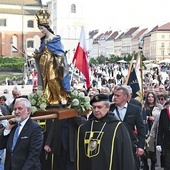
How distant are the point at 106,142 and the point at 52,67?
2.11 meters

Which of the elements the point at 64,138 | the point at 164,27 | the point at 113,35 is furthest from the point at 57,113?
the point at 113,35

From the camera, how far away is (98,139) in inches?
212

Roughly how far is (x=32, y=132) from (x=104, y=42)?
170754 mm

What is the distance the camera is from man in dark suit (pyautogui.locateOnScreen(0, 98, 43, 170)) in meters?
5.29

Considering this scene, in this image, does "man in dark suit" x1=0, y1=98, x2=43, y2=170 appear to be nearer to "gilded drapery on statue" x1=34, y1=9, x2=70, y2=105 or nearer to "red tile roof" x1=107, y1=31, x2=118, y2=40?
"gilded drapery on statue" x1=34, y1=9, x2=70, y2=105

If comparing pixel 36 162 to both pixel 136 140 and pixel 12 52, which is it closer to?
pixel 136 140

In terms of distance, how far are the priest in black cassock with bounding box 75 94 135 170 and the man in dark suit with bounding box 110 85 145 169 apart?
1697 millimetres

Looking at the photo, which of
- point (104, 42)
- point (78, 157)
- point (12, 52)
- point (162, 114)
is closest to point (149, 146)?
point (162, 114)

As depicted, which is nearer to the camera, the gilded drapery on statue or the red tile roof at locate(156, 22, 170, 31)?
the gilded drapery on statue

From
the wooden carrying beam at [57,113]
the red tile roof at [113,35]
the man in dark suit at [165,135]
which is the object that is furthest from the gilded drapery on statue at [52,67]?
the red tile roof at [113,35]

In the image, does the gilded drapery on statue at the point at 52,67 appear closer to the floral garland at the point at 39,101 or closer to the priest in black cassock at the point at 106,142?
the floral garland at the point at 39,101

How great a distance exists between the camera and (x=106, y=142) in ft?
17.6

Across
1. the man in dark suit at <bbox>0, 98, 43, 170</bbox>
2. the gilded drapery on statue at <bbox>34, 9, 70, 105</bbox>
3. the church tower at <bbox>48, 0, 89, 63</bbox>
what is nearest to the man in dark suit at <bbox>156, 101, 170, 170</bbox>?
the gilded drapery on statue at <bbox>34, 9, 70, 105</bbox>

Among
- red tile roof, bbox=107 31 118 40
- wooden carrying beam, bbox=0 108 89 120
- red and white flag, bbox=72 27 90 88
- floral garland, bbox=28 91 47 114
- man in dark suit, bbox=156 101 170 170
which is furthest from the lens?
red tile roof, bbox=107 31 118 40
